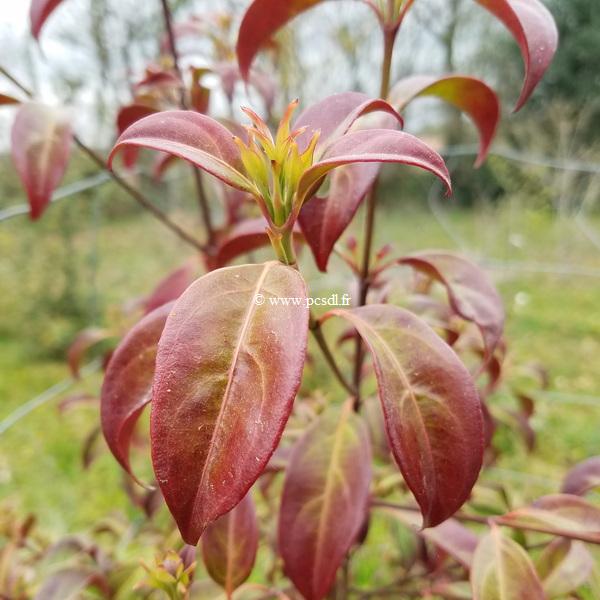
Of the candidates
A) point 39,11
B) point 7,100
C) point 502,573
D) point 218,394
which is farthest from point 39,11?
point 502,573

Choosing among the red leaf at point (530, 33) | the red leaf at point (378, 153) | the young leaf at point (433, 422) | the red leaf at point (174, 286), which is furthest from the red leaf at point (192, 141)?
the red leaf at point (174, 286)

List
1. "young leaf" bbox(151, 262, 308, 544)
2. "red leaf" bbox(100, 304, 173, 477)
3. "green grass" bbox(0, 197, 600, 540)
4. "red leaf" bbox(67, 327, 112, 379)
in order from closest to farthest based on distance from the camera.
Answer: "young leaf" bbox(151, 262, 308, 544)
"red leaf" bbox(100, 304, 173, 477)
"red leaf" bbox(67, 327, 112, 379)
"green grass" bbox(0, 197, 600, 540)

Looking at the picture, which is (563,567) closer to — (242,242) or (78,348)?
(242,242)

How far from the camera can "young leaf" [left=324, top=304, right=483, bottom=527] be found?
41 centimetres

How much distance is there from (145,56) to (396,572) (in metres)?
5.27

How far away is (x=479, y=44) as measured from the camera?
905 centimetres

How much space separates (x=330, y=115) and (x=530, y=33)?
20 cm

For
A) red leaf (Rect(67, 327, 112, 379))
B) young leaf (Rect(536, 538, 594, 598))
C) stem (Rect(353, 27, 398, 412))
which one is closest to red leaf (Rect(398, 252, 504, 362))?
stem (Rect(353, 27, 398, 412))

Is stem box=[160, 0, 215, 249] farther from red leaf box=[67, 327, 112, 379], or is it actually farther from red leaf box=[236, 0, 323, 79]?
red leaf box=[67, 327, 112, 379]

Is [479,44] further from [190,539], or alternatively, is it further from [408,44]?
[190,539]

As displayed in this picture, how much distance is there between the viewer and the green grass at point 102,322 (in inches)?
88.0

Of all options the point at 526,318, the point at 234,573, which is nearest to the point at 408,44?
the point at 526,318

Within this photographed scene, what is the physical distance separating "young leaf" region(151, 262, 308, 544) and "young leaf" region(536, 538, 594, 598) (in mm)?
516

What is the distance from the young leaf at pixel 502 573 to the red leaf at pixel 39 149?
652mm
